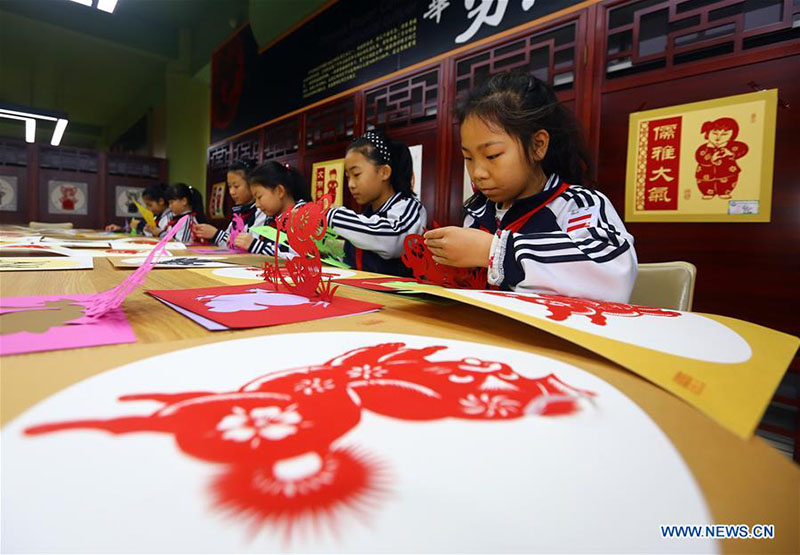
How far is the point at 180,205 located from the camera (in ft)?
10.2

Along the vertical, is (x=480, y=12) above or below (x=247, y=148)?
above

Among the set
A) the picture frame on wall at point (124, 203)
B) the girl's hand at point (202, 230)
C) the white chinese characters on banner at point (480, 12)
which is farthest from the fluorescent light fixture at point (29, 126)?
the white chinese characters on banner at point (480, 12)

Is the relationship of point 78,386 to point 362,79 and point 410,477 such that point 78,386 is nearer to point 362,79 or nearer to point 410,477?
point 410,477

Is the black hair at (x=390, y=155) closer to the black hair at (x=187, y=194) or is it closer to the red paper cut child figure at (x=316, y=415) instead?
the red paper cut child figure at (x=316, y=415)

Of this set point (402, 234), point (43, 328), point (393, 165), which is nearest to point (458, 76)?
point (393, 165)

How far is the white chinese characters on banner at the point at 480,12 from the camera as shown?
1.86 metres

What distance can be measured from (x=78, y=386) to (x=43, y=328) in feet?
0.54

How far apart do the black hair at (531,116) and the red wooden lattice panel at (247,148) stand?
118 inches

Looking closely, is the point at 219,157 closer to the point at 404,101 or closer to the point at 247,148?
the point at 247,148

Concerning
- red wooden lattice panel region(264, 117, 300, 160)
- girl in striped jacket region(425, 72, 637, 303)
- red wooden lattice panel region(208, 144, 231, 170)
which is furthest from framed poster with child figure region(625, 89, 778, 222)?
red wooden lattice panel region(208, 144, 231, 170)

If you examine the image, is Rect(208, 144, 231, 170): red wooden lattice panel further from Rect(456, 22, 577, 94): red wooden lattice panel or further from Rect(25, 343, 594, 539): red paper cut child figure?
Rect(25, 343, 594, 539): red paper cut child figure

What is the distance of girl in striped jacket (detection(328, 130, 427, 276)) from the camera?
1322 mm

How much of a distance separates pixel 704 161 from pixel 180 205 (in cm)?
312

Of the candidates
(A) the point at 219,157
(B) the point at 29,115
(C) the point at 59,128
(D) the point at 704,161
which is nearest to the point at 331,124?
(A) the point at 219,157
